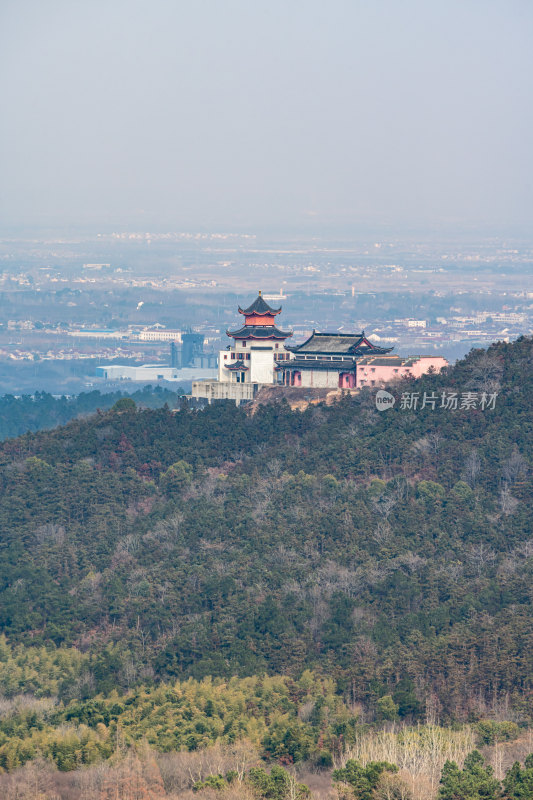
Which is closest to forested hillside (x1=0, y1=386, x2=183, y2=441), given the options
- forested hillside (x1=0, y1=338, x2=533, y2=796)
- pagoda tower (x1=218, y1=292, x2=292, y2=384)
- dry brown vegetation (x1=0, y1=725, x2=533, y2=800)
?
pagoda tower (x1=218, y1=292, x2=292, y2=384)

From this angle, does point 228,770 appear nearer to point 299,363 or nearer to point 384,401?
point 384,401

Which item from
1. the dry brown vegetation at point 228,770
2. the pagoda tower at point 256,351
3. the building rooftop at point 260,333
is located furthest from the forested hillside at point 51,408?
the dry brown vegetation at point 228,770

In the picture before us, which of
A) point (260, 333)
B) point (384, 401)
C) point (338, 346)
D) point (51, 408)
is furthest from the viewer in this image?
point (51, 408)

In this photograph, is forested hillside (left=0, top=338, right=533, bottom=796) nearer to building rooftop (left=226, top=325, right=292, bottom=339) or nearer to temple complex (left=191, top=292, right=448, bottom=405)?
temple complex (left=191, top=292, right=448, bottom=405)

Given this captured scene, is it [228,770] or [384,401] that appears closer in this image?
[228,770]

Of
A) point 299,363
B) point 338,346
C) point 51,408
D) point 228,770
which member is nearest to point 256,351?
point 299,363

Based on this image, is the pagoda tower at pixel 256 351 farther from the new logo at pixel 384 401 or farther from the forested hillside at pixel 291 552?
the new logo at pixel 384 401
